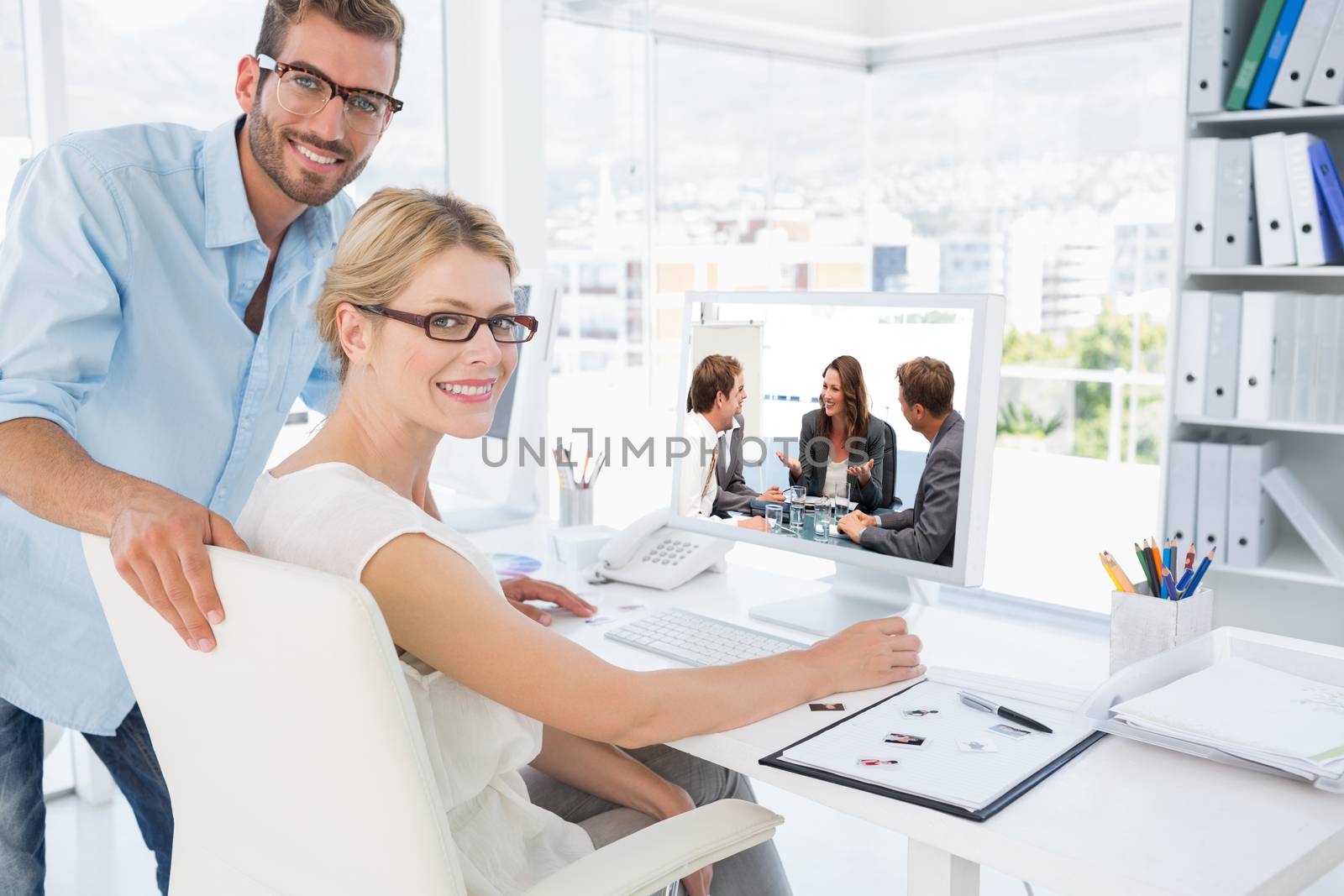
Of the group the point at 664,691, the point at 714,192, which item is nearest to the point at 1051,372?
the point at 714,192

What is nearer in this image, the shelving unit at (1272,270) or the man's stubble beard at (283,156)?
the man's stubble beard at (283,156)

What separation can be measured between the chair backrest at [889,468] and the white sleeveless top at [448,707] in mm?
616

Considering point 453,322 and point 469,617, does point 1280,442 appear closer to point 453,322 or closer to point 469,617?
point 453,322

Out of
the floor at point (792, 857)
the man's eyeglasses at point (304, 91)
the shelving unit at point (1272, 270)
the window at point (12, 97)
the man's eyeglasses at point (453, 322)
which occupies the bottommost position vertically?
the floor at point (792, 857)

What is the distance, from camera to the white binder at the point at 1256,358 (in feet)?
9.27

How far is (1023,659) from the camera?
1.57 metres

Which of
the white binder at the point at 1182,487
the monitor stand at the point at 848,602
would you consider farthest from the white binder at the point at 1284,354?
the monitor stand at the point at 848,602

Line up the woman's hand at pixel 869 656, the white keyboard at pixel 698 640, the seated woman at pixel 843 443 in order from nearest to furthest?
the woman's hand at pixel 869 656, the white keyboard at pixel 698 640, the seated woman at pixel 843 443

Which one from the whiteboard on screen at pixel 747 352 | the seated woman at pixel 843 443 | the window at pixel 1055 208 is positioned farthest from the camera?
the window at pixel 1055 208

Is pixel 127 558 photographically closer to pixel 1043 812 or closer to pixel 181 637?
pixel 181 637

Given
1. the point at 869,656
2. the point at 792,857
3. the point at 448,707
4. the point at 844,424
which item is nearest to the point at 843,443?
the point at 844,424

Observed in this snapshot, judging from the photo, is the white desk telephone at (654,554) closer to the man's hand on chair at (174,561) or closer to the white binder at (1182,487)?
the man's hand on chair at (174,561)

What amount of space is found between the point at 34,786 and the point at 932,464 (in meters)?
1.31

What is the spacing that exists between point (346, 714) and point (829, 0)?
5.14 meters
